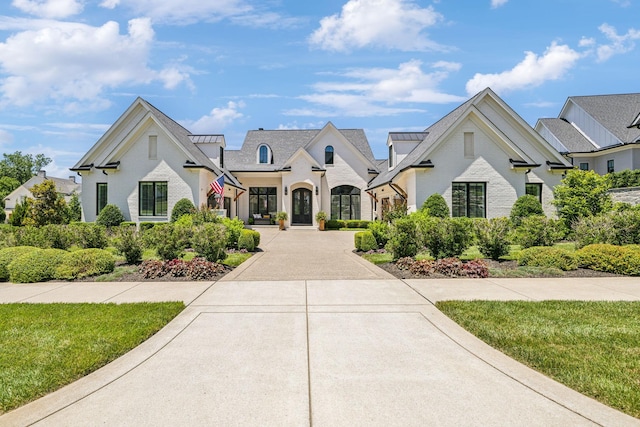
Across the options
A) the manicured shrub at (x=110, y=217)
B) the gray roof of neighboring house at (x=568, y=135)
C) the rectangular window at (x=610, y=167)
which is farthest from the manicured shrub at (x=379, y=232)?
the gray roof of neighboring house at (x=568, y=135)

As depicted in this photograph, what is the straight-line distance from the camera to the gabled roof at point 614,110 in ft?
98.9

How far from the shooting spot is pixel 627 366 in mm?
4266

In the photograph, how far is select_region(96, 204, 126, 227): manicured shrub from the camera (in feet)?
74.3

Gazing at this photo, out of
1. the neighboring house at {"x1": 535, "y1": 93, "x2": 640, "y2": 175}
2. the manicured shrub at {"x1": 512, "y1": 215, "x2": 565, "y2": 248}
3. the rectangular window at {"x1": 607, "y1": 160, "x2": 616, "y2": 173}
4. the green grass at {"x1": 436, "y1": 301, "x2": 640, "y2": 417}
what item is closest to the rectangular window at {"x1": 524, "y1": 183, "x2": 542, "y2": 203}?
the neighboring house at {"x1": 535, "y1": 93, "x2": 640, "y2": 175}

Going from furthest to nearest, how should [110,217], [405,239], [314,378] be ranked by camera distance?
[110,217], [405,239], [314,378]

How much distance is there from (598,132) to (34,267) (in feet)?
127

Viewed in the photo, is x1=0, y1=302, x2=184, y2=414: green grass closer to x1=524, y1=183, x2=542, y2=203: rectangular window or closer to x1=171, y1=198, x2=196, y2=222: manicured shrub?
x1=171, y1=198, x2=196, y2=222: manicured shrub

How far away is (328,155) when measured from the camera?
31969 mm

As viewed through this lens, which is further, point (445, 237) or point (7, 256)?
point (445, 237)

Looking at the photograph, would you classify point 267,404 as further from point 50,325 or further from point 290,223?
point 290,223

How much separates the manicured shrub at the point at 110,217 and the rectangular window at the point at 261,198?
40.6 ft

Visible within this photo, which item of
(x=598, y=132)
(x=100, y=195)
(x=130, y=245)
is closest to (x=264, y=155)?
(x=100, y=195)

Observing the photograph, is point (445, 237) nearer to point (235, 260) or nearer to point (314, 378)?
point (235, 260)

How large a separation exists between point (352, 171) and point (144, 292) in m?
25.1
